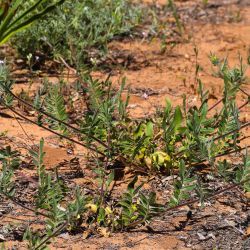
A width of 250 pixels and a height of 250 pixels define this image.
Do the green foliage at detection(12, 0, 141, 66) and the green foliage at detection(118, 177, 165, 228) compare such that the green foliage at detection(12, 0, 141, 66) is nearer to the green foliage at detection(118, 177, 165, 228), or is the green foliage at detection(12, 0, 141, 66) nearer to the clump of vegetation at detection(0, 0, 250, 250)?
the clump of vegetation at detection(0, 0, 250, 250)

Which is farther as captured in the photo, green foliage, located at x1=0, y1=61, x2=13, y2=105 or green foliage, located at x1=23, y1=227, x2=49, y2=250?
green foliage, located at x1=0, y1=61, x2=13, y2=105

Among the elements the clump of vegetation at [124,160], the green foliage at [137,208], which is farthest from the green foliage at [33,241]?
the green foliage at [137,208]

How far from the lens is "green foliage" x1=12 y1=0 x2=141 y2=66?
15.7 ft

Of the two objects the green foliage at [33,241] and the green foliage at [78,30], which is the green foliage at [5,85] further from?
the green foliage at [78,30]

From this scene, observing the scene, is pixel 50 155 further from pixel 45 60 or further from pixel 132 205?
pixel 45 60

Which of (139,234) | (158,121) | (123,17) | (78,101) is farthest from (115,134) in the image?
(123,17)

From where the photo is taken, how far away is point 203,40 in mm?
5641

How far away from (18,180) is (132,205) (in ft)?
2.25

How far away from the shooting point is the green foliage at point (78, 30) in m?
4.78

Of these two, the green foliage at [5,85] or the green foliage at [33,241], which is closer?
the green foliage at [33,241]

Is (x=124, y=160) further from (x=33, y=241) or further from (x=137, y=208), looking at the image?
(x=33, y=241)

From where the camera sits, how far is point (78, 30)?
5.00 meters

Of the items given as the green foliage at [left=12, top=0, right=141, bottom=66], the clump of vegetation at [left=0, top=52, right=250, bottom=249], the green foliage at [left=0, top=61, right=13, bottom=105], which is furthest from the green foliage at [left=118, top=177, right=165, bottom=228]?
the green foliage at [left=12, top=0, right=141, bottom=66]

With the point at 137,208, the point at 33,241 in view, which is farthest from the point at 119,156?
the point at 33,241
